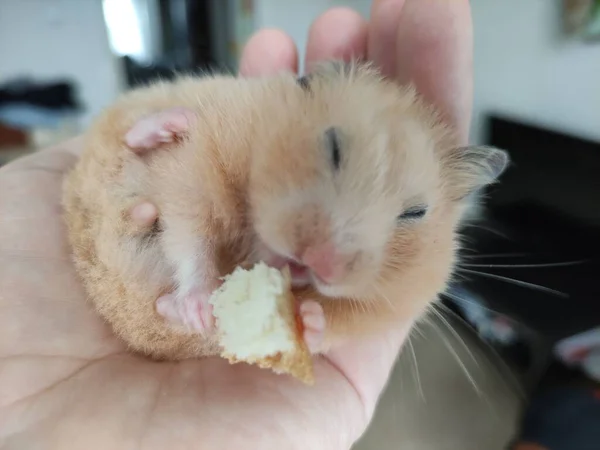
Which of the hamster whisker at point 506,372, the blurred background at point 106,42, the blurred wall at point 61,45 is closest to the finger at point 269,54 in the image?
the hamster whisker at point 506,372

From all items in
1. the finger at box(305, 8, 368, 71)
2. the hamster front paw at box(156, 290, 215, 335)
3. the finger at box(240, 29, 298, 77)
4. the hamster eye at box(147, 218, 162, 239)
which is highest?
the finger at box(305, 8, 368, 71)

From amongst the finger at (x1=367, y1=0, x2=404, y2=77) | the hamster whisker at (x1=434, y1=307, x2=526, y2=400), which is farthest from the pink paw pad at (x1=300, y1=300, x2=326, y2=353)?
Answer: the hamster whisker at (x1=434, y1=307, x2=526, y2=400)

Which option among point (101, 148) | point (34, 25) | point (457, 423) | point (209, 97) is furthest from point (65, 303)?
point (34, 25)

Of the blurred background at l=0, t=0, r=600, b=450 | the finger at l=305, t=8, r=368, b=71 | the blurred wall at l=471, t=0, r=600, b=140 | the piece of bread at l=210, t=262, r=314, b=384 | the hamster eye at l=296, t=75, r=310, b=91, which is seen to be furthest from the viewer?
the blurred wall at l=471, t=0, r=600, b=140

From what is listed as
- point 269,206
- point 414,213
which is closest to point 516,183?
point 414,213

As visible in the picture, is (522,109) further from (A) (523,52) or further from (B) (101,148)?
(B) (101,148)

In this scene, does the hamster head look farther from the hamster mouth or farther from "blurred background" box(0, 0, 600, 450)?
"blurred background" box(0, 0, 600, 450)

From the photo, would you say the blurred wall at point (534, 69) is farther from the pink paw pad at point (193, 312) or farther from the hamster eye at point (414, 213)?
the pink paw pad at point (193, 312)
